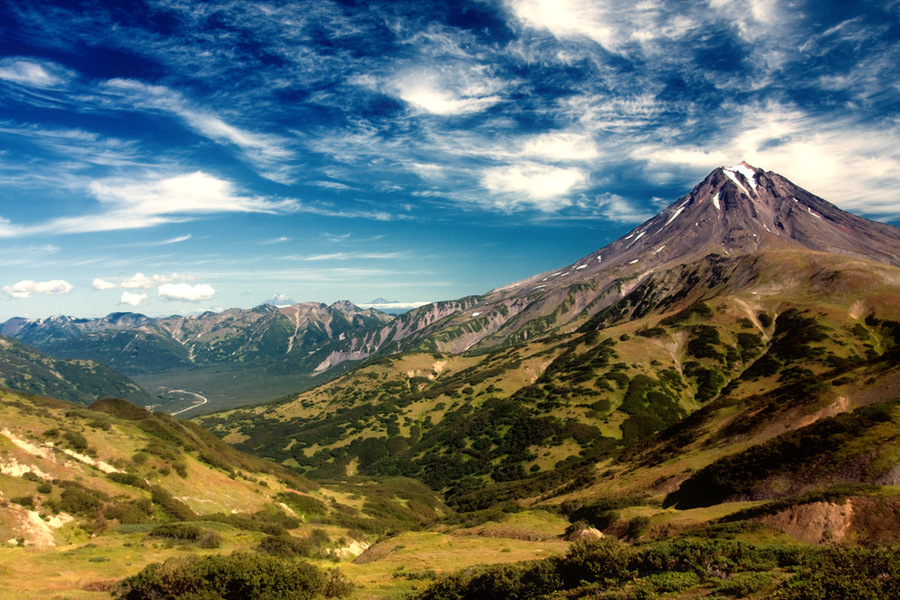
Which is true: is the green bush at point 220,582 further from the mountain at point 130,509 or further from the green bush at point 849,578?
the green bush at point 849,578

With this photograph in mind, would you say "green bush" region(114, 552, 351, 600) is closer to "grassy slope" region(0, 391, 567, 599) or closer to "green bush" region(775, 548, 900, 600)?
"grassy slope" region(0, 391, 567, 599)

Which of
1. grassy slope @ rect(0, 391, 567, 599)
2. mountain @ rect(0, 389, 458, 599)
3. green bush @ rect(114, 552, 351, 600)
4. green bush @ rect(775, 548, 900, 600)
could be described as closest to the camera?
green bush @ rect(775, 548, 900, 600)

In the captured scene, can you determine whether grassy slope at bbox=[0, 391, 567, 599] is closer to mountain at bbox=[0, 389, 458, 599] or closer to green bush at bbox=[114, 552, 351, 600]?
mountain at bbox=[0, 389, 458, 599]

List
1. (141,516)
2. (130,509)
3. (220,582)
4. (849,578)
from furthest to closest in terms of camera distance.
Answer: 1. (141,516)
2. (130,509)
3. (220,582)
4. (849,578)

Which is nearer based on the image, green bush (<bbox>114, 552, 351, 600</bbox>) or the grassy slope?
green bush (<bbox>114, 552, 351, 600</bbox>)

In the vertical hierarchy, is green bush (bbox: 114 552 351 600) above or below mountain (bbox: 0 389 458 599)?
above

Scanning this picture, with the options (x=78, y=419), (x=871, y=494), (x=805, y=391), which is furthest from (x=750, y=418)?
(x=78, y=419)

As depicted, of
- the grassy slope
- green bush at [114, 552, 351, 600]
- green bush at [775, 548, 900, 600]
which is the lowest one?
the grassy slope

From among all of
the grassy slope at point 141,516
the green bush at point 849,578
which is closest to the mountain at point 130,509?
the grassy slope at point 141,516

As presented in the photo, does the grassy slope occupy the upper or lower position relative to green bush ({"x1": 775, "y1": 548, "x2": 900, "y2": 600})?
lower

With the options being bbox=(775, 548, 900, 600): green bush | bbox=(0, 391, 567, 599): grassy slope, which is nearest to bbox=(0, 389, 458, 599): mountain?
bbox=(0, 391, 567, 599): grassy slope

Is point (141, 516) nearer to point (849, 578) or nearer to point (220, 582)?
point (220, 582)

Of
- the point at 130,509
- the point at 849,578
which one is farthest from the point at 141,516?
the point at 849,578

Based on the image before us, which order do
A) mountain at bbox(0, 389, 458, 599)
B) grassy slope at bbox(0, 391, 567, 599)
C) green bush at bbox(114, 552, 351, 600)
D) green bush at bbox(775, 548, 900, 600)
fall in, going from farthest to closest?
1. grassy slope at bbox(0, 391, 567, 599)
2. mountain at bbox(0, 389, 458, 599)
3. green bush at bbox(114, 552, 351, 600)
4. green bush at bbox(775, 548, 900, 600)
